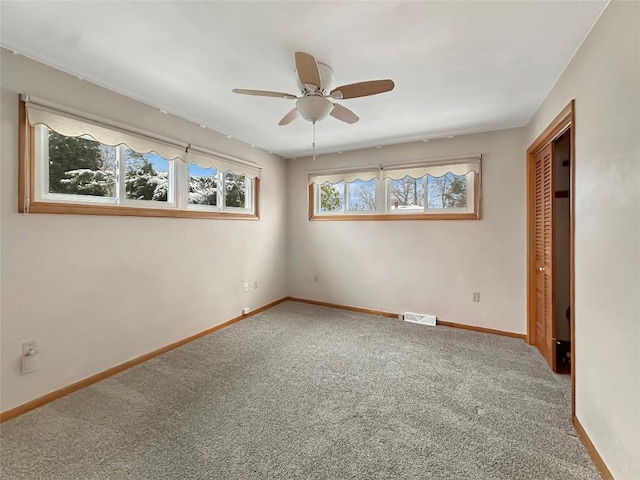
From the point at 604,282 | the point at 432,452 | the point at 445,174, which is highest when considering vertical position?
the point at 445,174

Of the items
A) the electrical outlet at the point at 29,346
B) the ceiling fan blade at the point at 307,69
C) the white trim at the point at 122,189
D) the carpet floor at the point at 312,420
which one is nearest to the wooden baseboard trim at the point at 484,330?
the carpet floor at the point at 312,420

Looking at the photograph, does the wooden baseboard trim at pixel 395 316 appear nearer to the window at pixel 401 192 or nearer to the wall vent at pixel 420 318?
the wall vent at pixel 420 318

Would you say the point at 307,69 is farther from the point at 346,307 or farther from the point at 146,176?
the point at 346,307

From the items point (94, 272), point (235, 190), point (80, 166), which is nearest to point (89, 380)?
point (94, 272)

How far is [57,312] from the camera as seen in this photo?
2.11 meters

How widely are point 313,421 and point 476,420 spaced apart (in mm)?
1052

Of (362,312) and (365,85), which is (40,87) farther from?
(362,312)

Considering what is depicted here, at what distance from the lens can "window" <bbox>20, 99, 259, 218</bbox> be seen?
6.64 feet

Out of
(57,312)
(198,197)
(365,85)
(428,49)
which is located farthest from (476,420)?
(198,197)

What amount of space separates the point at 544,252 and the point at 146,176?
153 inches

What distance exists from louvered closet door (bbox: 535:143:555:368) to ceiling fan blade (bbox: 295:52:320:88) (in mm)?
2207

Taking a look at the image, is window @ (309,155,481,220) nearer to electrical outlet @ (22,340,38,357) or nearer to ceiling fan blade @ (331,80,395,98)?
ceiling fan blade @ (331,80,395,98)

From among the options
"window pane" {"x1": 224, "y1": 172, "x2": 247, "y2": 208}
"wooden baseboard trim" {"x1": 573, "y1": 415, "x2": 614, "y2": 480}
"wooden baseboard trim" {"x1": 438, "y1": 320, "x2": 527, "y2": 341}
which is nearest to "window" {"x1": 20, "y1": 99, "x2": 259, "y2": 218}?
"window pane" {"x1": 224, "y1": 172, "x2": 247, "y2": 208}

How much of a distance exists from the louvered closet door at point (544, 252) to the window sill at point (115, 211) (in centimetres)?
338
